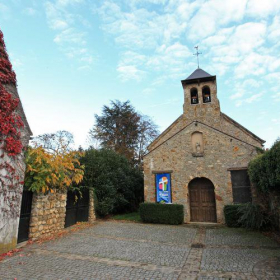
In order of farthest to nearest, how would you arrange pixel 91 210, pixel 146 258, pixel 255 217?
1. pixel 91 210
2. pixel 255 217
3. pixel 146 258

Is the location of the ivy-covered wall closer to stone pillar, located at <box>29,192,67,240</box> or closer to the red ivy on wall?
the red ivy on wall

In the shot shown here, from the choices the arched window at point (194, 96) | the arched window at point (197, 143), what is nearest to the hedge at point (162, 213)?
the arched window at point (197, 143)

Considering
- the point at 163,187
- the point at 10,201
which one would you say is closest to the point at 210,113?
the point at 163,187

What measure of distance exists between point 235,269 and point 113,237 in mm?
4509

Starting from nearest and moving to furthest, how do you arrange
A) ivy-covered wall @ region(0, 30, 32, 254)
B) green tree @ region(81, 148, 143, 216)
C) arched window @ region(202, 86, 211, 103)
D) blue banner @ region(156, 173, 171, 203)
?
ivy-covered wall @ region(0, 30, 32, 254), blue banner @ region(156, 173, 171, 203), green tree @ region(81, 148, 143, 216), arched window @ region(202, 86, 211, 103)

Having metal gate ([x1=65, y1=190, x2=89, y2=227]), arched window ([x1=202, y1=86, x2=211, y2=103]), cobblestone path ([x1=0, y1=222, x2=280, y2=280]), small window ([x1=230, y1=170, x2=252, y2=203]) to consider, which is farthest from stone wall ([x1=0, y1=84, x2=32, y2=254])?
arched window ([x1=202, y1=86, x2=211, y2=103])

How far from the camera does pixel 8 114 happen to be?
20.0ft

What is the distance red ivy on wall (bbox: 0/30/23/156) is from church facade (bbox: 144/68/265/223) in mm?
8035

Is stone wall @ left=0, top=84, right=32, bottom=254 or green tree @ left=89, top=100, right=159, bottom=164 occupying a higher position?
green tree @ left=89, top=100, right=159, bottom=164

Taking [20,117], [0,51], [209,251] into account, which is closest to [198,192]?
[209,251]

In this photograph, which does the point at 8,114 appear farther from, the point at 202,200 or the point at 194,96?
the point at 194,96

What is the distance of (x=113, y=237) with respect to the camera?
7656 millimetres

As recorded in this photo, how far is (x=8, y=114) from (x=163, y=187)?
347 inches

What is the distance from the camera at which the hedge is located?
35.8ft
